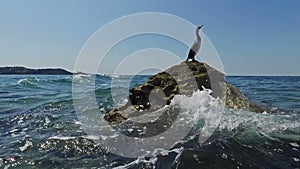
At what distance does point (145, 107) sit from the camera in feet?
26.1

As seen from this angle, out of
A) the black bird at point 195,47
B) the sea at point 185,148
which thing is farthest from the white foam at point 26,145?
the black bird at point 195,47

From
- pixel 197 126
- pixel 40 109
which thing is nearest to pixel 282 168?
pixel 197 126

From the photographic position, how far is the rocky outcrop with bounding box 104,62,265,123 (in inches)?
312

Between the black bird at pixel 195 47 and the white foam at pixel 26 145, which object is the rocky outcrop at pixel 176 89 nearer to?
the black bird at pixel 195 47

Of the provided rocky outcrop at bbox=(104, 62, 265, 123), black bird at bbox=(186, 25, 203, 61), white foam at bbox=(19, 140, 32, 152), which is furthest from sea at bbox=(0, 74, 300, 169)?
black bird at bbox=(186, 25, 203, 61)

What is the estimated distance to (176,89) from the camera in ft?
26.4

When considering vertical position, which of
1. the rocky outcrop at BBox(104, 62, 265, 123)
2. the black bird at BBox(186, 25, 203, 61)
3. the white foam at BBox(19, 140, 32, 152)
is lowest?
the white foam at BBox(19, 140, 32, 152)

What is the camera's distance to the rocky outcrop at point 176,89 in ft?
26.0

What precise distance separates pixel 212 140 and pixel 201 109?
85.1 inches

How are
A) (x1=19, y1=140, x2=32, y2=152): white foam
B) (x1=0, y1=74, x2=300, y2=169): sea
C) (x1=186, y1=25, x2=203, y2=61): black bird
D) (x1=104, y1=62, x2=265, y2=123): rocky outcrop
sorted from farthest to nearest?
1. (x1=186, y1=25, x2=203, y2=61): black bird
2. (x1=104, y1=62, x2=265, y2=123): rocky outcrop
3. (x1=19, y1=140, x2=32, y2=152): white foam
4. (x1=0, y1=74, x2=300, y2=169): sea

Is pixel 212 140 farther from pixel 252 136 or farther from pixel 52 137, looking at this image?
pixel 52 137

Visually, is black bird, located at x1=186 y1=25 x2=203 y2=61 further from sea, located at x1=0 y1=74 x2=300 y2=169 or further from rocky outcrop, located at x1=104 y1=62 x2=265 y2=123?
sea, located at x1=0 y1=74 x2=300 y2=169

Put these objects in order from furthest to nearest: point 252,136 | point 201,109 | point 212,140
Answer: point 201,109 → point 252,136 → point 212,140

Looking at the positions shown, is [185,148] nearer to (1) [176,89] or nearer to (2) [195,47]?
(1) [176,89]
